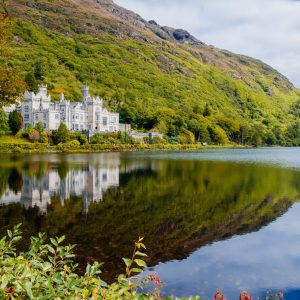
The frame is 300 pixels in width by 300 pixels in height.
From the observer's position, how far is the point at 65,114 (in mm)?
103000

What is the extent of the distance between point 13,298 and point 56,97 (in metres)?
129

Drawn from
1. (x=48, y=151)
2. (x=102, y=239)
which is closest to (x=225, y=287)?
(x=102, y=239)

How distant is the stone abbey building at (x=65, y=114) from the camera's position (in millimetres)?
98688

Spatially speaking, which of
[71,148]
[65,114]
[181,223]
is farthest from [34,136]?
[181,223]

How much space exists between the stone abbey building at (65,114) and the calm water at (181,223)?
2704 inches

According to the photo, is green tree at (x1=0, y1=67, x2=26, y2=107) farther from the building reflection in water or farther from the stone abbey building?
the stone abbey building

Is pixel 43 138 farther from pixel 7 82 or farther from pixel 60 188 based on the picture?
pixel 7 82

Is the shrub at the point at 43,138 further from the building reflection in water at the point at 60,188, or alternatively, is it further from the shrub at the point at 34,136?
the building reflection in water at the point at 60,188

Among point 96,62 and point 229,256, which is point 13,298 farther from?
point 96,62

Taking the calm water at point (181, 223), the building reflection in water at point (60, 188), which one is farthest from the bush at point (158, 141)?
the calm water at point (181, 223)

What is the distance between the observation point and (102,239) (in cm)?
1491

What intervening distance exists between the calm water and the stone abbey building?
68.7 metres

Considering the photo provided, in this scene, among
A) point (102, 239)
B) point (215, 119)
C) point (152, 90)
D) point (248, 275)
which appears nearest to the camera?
point (248, 275)

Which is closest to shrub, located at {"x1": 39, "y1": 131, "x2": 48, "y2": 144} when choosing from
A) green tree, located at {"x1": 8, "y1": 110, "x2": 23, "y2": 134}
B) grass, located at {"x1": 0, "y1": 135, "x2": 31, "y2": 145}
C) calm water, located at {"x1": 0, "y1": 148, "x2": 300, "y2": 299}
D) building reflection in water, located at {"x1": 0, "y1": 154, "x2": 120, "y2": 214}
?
grass, located at {"x1": 0, "y1": 135, "x2": 31, "y2": 145}
